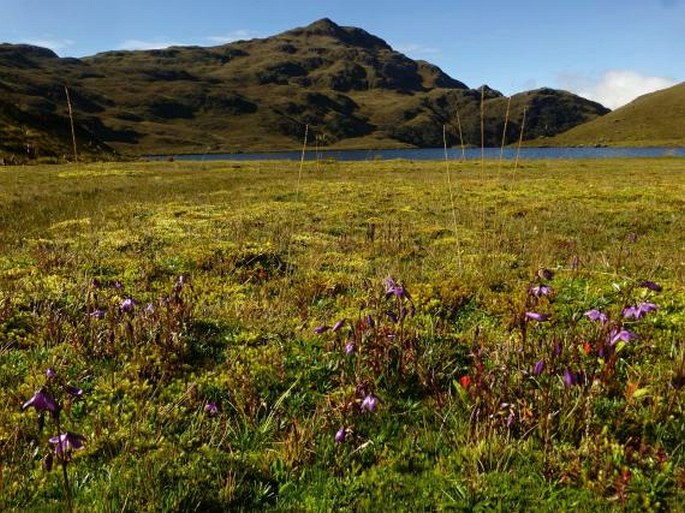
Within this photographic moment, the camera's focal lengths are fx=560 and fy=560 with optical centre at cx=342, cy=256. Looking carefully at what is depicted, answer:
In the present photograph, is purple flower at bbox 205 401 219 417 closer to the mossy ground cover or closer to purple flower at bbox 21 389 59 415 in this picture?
the mossy ground cover

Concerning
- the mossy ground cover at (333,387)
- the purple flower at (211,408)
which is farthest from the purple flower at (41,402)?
the purple flower at (211,408)

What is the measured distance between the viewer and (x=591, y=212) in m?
22.3

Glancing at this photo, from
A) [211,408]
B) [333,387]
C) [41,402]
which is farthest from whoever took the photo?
[333,387]

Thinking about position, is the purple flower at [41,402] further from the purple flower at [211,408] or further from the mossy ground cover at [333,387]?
the purple flower at [211,408]

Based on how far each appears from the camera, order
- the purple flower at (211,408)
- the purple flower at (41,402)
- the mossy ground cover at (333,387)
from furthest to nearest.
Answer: the purple flower at (211,408) < the mossy ground cover at (333,387) < the purple flower at (41,402)

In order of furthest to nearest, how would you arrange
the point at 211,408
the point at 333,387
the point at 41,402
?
the point at 333,387 < the point at 211,408 < the point at 41,402

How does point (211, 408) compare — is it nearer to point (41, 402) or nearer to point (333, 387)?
point (333, 387)

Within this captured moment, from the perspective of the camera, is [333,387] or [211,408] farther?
[333,387]

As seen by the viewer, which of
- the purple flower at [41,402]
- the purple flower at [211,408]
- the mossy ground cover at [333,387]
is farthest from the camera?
the purple flower at [211,408]

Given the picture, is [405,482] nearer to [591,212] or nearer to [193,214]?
[193,214]

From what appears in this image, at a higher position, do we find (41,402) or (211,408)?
(41,402)

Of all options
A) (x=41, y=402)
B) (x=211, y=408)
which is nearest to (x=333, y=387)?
(x=211, y=408)

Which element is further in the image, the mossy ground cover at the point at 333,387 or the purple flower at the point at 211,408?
the purple flower at the point at 211,408

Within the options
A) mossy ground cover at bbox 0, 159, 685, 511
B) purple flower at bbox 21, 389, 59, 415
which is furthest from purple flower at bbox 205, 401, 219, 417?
purple flower at bbox 21, 389, 59, 415
